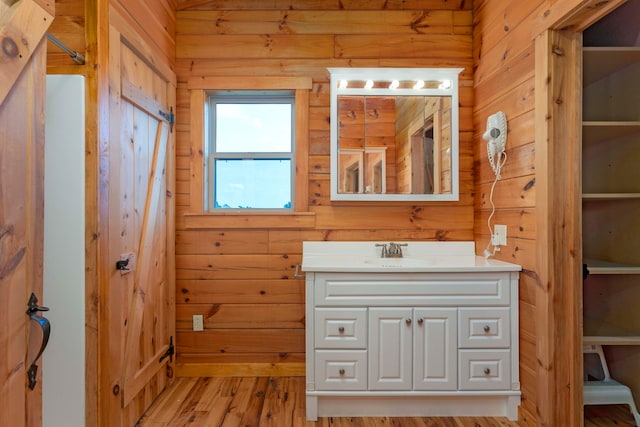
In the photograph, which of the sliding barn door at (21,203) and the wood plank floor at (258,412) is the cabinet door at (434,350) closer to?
the wood plank floor at (258,412)

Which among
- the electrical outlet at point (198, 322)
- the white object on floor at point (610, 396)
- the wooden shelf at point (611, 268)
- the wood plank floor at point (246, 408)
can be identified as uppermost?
the wooden shelf at point (611, 268)

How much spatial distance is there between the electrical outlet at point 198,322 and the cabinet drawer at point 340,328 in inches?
38.5


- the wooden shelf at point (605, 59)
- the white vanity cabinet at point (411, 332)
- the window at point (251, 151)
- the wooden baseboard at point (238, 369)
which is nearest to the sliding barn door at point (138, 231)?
the wooden baseboard at point (238, 369)

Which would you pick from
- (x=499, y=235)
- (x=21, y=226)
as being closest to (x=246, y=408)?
(x=21, y=226)

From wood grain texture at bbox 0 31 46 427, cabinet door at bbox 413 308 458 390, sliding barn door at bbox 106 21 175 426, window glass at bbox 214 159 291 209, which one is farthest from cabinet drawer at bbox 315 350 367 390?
wood grain texture at bbox 0 31 46 427

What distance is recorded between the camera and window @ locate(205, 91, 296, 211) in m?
2.55

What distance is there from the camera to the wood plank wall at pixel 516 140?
180 cm

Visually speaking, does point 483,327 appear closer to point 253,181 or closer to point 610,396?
point 610,396

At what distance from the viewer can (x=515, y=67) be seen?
1.94m

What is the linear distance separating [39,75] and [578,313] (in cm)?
235

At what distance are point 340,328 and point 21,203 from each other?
1.51m

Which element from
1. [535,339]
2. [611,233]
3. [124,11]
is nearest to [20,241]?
[124,11]

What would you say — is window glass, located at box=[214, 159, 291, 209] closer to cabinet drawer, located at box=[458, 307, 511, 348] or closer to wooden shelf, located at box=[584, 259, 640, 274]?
cabinet drawer, located at box=[458, 307, 511, 348]

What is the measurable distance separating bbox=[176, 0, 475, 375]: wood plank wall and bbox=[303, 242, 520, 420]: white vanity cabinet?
1.84 feet
